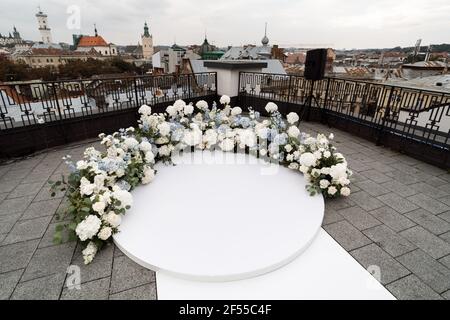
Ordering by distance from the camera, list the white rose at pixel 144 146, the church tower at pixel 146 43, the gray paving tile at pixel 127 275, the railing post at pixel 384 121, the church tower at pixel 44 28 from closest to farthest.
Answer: the gray paving tile at pixel 127 275
the white rose at pixel 144 146
the railing post at pixel 384 121
the church tower at pixel 44 28
the church tower at pixel 146 43

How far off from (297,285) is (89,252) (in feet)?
5.29

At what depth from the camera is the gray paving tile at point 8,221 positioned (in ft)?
7.00

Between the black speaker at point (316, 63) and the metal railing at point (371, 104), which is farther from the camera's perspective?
the black speaker at point (316, 63)

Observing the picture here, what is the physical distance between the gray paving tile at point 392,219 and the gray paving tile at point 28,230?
3317 millimetres

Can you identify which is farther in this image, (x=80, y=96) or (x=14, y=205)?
(x=80, y=96)

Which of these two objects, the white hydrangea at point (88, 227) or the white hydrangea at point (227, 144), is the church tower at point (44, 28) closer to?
the white hydrangea at point (227, 144)

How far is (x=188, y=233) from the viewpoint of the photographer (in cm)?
201

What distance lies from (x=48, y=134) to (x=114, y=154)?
2175 mm

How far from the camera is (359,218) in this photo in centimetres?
235

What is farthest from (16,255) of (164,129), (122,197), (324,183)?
(324,183)

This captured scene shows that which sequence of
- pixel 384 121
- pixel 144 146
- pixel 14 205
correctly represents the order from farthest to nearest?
pixel 384 121 < pixel 144 146 < pixel 14 205

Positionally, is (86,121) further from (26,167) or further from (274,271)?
(274,271)

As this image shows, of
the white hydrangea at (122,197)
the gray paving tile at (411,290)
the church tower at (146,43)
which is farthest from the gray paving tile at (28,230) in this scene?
the church tower at (146,43)

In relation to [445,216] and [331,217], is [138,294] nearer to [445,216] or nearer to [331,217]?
[331,217]
